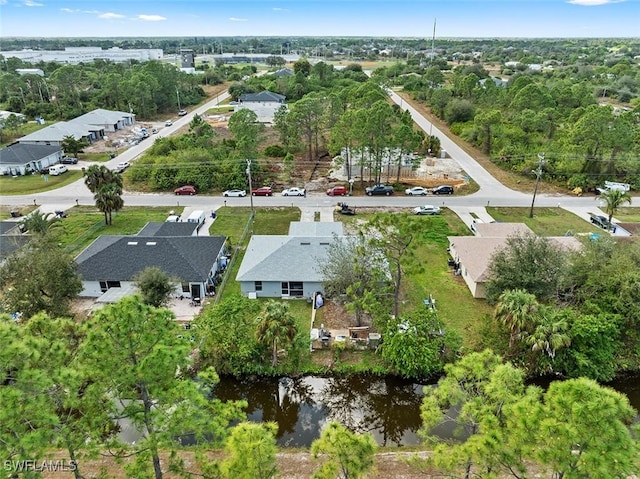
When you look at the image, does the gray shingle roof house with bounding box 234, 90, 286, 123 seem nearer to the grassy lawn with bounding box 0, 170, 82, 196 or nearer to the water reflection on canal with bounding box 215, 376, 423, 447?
the grassy lawn with bounding box 0, 170, 82, 196

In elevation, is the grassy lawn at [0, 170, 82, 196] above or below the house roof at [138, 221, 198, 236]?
below

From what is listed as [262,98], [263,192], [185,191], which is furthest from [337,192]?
[262,98]

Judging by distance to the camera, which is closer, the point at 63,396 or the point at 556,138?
the point at 63,396

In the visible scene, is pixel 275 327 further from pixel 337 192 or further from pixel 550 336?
pixel 337 192

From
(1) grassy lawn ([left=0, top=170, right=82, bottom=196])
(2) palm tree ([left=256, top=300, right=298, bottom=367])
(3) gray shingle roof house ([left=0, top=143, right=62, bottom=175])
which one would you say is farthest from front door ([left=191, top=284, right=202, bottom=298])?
(3) gray shingle roof house ([left=0, top=143, right=62, bottom=175])

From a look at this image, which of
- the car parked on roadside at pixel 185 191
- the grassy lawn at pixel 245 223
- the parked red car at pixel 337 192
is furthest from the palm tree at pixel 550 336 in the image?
the car parked on roadside at pixel 185 191

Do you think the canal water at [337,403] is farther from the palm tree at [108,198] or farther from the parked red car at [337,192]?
the parked red car at [337,192]

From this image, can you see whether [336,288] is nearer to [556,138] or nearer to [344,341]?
[344,341]

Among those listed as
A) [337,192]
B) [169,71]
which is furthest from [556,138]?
[169,71]
